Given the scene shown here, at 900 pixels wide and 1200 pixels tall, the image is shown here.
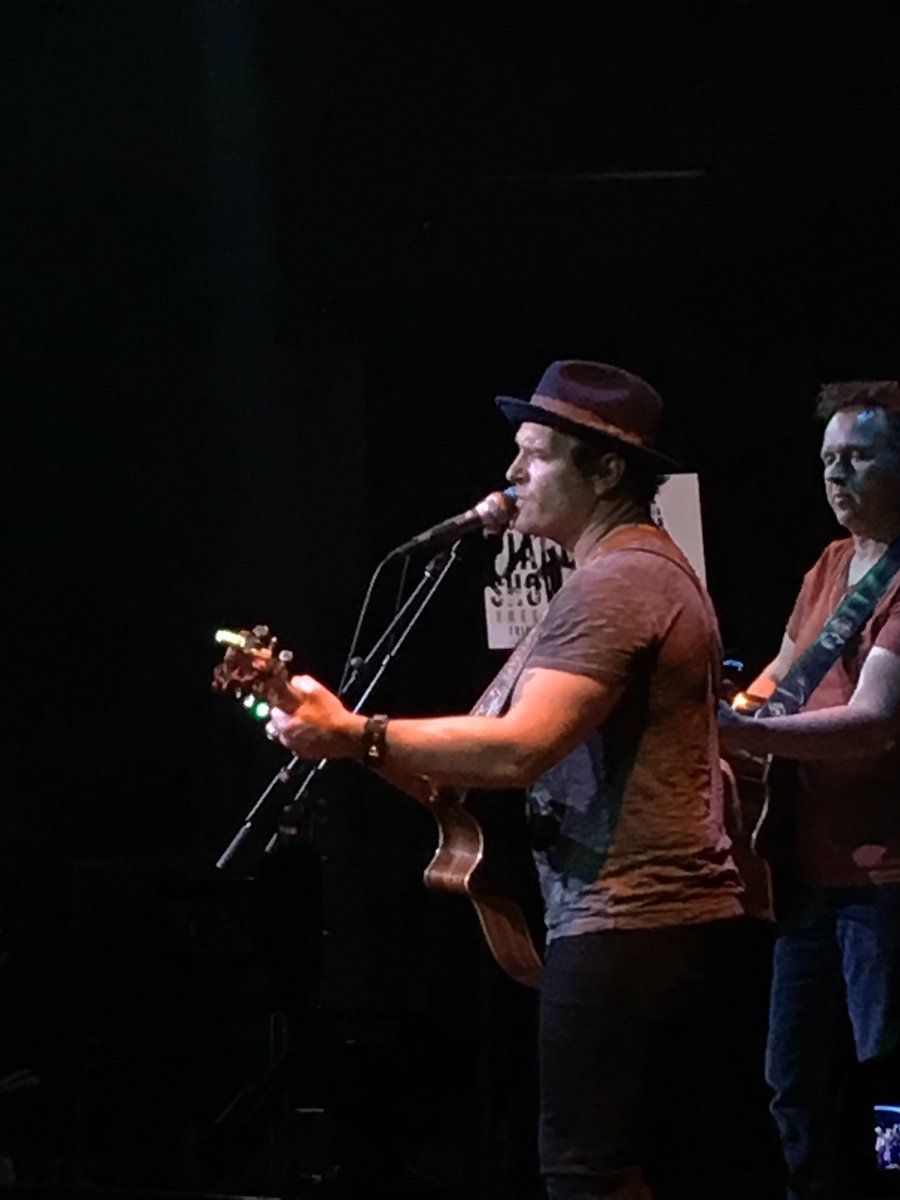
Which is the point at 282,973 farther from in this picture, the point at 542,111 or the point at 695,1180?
the point at 542,111

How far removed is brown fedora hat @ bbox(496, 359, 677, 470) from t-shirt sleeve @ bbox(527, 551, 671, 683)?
22 centimetres

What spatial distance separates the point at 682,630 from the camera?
7.72 feet

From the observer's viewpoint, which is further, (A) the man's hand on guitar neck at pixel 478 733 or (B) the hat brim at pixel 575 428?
(B) the hat brim at pixel 575 428

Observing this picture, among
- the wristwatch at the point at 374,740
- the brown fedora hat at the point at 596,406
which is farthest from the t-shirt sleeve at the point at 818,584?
the wristwatch at the point at 374,740

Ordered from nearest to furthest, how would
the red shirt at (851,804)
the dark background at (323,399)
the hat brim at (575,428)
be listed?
the hat brim at (575,428) < the red shirt at (851,804) < the dark background at (323,399)

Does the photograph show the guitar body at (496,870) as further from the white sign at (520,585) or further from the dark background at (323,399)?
the white sign at (520,585)

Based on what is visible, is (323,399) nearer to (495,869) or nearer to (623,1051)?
(495,869)

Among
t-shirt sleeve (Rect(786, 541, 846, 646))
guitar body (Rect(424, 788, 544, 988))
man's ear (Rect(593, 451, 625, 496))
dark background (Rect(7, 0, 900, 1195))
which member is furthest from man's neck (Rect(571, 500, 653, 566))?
dark background (Rect(7, 0, 900, 1195))

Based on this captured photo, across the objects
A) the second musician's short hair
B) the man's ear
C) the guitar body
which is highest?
the second musician's short hair

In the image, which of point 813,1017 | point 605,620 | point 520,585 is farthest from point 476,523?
point 520,585

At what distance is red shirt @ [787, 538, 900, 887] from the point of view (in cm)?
306

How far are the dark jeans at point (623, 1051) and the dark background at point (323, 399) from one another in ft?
4.87

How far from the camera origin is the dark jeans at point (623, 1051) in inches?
89.8

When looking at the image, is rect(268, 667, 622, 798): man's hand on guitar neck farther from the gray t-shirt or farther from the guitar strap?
the guitar strap
